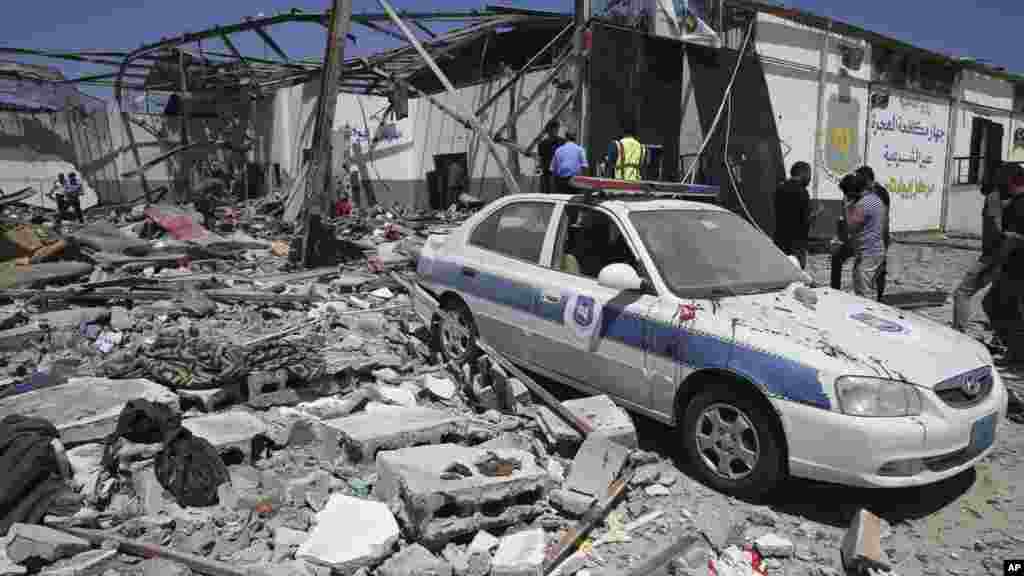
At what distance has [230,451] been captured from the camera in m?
3.62

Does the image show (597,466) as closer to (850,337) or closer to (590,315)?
(590,315)

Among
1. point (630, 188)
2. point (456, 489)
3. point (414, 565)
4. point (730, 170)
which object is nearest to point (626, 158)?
point (730, 170)

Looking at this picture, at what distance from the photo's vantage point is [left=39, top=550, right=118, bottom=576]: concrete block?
2629 millimetres

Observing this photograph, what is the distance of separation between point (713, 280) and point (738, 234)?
684 mm

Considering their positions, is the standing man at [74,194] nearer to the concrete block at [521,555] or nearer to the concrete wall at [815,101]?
the concrete wall at [815,101]

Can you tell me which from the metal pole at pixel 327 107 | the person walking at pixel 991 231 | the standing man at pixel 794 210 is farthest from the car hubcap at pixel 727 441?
the metal pole at pixel 327 107

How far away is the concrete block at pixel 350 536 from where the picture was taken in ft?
8.99

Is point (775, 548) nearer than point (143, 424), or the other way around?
point (775, 548)

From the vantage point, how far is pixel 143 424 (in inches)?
146

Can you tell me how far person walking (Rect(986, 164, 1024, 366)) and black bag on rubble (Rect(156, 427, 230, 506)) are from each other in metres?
6.25

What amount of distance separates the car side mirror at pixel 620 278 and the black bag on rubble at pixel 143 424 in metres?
2.57

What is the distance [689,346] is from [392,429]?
1775 millimetres

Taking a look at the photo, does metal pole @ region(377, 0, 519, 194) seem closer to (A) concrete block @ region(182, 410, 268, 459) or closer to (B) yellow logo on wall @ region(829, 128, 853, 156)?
(A) concrete block @ region(182, 410, 268, 459)

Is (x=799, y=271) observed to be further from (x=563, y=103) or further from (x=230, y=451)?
(x=563, y=103)
